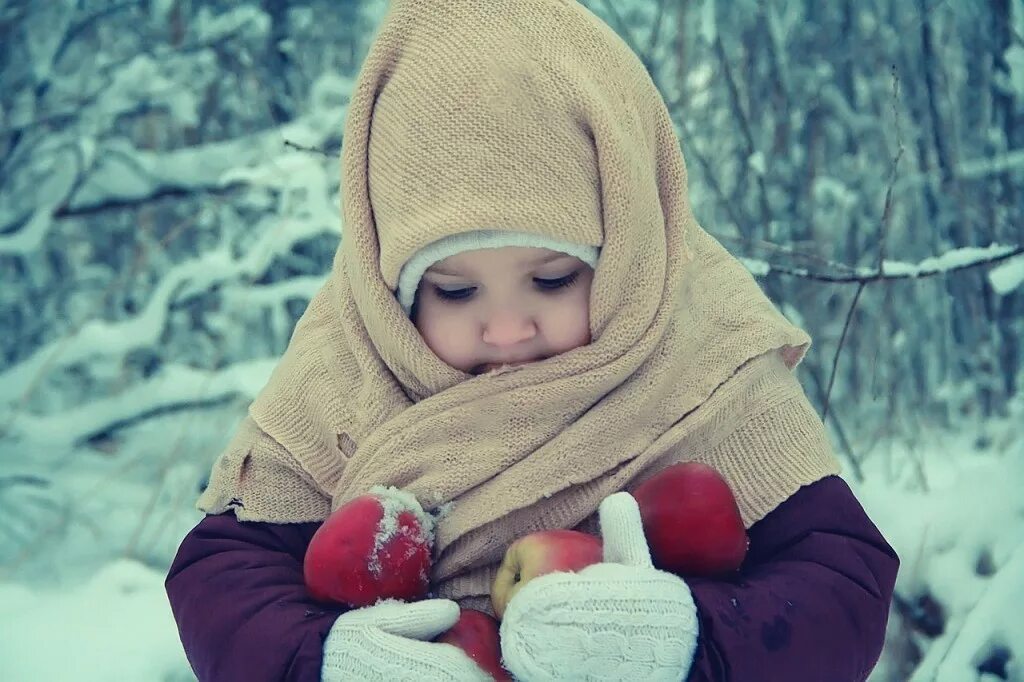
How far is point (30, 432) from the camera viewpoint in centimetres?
242

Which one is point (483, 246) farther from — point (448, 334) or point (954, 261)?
point (954, 261)

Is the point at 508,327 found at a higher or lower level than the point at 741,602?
higher

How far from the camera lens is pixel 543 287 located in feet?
3.35

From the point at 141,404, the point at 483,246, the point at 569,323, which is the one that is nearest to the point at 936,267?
the point at 569,323

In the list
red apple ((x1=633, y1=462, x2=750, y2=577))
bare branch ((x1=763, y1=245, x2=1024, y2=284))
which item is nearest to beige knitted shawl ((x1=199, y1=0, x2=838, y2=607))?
red apple ((x1=633, y1=462, x2=750, y2=577))

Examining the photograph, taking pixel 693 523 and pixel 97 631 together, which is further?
pixel 97 631

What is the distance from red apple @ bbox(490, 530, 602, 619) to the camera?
2.76 ft

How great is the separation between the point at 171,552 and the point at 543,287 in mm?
1575

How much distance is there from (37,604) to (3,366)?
0.83 m

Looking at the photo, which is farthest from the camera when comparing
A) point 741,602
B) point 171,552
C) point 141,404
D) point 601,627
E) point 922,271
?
point 141,404

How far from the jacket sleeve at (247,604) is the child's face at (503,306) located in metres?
0.30

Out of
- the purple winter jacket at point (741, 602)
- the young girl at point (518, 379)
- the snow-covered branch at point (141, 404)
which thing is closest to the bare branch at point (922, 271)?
the young girl at point (518, 379)

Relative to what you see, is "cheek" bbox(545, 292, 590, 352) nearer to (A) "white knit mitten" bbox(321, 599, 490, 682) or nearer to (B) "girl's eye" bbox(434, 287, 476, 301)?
(B) "girl's eye" bbox(434, 287, 476, 301)

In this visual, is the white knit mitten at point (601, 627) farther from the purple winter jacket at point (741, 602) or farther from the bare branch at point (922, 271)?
the bare branch at point (922, 271)
